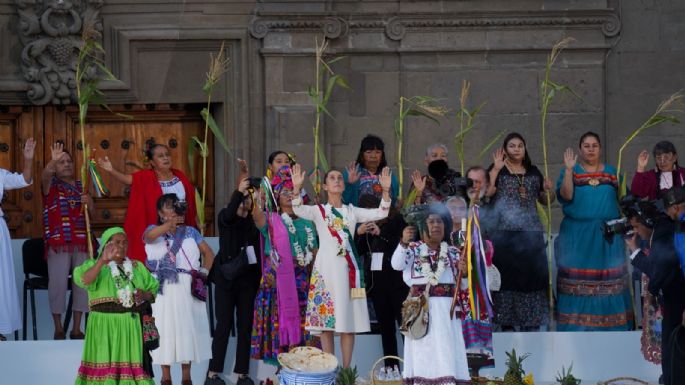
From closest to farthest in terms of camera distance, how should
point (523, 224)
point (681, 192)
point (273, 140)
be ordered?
point (681, 192)
point (523, 224)
point (273, 140)

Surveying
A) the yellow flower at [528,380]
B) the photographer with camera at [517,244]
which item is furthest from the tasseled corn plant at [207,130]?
the yellow flower at [528,380]

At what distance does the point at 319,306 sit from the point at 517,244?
1811 mm

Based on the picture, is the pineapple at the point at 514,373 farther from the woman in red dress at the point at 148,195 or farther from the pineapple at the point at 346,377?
the woman in red dress at the point at 148,195

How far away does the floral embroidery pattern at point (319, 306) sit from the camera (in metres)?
14.9

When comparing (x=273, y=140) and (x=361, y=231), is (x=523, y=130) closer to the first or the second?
(x=273, y=140)

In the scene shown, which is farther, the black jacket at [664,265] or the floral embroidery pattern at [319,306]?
the floral embroidery pattern at [319,306]

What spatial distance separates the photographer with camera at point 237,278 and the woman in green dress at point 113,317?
1202 millimetres

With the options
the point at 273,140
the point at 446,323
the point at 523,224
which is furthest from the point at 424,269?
the point at 273,140

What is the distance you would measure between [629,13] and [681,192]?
506 centimetres

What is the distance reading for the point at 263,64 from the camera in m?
18.1

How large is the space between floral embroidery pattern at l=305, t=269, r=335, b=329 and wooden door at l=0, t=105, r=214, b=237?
3.35 metres

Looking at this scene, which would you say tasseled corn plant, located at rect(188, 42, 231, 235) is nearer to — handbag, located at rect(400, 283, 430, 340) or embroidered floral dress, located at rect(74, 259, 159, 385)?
embroidered floral dress, located at rect(74, 259, 159, 385)

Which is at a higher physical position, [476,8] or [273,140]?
[476,8]

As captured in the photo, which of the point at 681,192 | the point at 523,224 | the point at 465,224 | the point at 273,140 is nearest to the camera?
the point at 681,192
